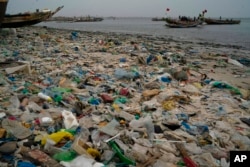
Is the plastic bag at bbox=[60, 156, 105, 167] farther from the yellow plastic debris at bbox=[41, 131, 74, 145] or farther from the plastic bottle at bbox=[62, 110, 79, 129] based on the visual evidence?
the plastic bottle at bbox=[62, 110, 79, 129]

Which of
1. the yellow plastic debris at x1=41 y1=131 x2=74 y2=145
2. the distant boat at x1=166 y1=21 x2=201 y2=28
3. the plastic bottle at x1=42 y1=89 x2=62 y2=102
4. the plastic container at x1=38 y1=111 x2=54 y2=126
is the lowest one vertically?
the yellow plastic debris at x1=41 y1=131 x2=74 y2=145

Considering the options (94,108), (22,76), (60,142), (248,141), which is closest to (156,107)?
(94,108)

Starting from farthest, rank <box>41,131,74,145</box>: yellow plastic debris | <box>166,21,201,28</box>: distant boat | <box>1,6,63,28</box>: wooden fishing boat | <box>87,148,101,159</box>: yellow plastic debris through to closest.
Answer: <box>166,21,201,28</box>: distant boat
<box>1,6,63,28</box>: wooden fishing boat
<box>41,131,74,145</box>: yellow plastic debris
<box>87,148,101,159</box>: yellow plastic debris

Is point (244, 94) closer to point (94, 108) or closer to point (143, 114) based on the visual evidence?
point (143, 114)

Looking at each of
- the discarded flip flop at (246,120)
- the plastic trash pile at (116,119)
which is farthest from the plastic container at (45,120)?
the discarded flip flop at (246,120)

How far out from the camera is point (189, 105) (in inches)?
184

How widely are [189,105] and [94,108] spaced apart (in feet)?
6.32

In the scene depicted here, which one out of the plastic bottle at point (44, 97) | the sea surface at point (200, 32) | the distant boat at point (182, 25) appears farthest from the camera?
the distant boat at point (182, 25)

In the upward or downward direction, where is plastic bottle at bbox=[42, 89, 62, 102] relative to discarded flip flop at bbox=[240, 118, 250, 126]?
upward

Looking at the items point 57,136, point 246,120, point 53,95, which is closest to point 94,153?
point 57,136

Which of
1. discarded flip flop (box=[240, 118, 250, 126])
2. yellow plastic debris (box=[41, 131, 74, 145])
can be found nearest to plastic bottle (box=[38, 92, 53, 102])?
yellow plastic debris (box=[41, 131, 74, 145])

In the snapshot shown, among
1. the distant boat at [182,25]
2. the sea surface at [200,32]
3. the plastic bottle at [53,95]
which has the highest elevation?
the distant boat at [182,25]

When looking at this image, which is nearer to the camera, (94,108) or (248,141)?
(248,141)

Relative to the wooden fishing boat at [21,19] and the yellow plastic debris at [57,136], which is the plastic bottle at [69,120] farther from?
the wooden fishing boat at [21,19]
